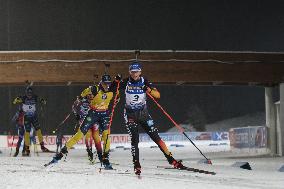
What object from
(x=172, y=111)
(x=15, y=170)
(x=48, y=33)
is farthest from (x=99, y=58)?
(x=172, y=111)

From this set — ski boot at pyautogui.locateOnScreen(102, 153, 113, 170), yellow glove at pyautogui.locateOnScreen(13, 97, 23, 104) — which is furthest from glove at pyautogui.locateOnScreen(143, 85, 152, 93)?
yellow glove at pyautogui.locateOnScreen(13, 97, 23, 104)

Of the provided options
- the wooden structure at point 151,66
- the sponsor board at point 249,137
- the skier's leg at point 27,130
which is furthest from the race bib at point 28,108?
the sponsor board at point 249,137

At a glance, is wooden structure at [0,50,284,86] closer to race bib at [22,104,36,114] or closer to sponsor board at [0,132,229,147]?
race bib at [22,104,36,114]

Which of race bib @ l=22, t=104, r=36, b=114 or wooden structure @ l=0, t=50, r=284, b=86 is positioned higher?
wooden structure @ l=0, t=50, r=284, b=86

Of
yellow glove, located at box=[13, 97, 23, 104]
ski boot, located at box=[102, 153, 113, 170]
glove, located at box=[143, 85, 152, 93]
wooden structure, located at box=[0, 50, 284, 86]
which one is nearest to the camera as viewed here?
glove, located at box=[143, 85, 152, 93]

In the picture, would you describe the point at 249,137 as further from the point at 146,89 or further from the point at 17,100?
the point at 146,89

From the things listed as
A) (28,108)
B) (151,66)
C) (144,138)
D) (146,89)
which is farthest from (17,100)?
(144,138)

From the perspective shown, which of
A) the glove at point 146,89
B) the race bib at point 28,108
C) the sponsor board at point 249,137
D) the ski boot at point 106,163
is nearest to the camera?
the glove at point 146,89

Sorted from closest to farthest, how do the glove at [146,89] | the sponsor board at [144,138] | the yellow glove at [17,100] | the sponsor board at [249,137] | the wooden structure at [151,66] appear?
1. the glove at [146,89]
2. the yellow glove at [17,100]
3. the wooden structure at [151,66]
4. the sponsor board at [249,137]
5. the sponsor board at [144,138]

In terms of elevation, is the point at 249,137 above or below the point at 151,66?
below

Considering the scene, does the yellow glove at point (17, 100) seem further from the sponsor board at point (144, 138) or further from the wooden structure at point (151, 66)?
the sponsor board at point (144, 138)

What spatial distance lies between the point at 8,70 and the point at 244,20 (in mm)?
46412

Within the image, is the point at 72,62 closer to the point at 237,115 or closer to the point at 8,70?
the point at 8,70

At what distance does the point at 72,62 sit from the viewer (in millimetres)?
18703
